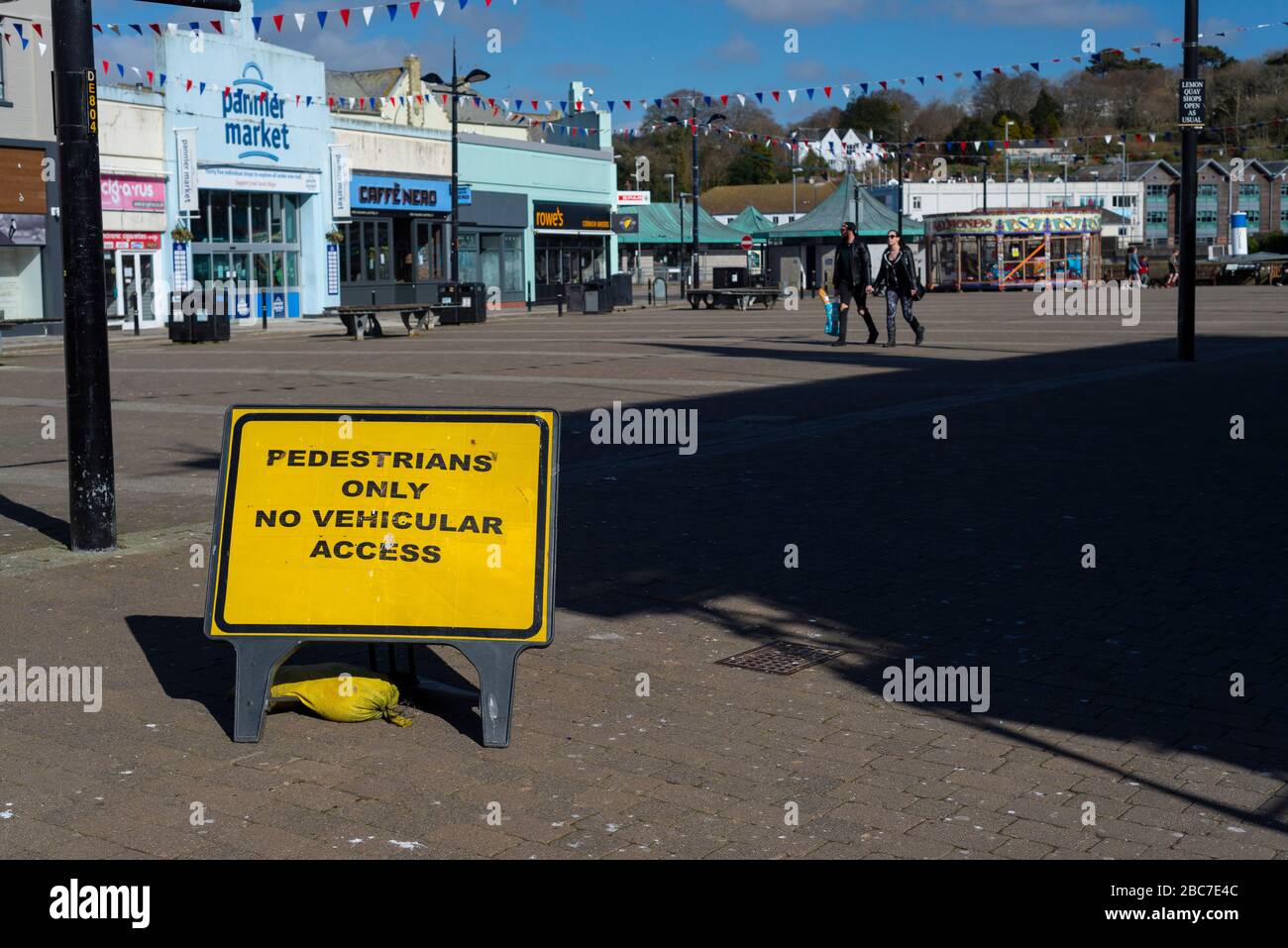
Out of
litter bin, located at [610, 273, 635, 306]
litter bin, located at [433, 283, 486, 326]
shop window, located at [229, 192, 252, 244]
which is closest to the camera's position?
litter bin, located at [433, 283, 486, 326]

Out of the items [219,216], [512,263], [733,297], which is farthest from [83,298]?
[512,263]

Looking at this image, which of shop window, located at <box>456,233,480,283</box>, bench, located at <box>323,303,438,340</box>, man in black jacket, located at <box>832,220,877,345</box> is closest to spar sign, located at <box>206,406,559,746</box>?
man in black jacket, located at <box>832,220,877,345</box>

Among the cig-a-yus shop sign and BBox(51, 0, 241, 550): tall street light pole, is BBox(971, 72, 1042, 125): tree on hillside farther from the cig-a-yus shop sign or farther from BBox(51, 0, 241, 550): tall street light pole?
BBox(51, 0, 241, 550): tall street light pole

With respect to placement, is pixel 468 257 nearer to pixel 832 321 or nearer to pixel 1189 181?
pixel 832 321

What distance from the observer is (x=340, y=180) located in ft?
145

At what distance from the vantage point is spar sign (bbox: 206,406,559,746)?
5.39m

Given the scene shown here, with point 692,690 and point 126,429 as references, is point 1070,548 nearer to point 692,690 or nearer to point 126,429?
point 692,690

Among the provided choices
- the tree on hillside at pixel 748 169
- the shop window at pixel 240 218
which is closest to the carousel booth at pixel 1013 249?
the shop window at pixel 240 218

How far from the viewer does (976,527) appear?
8898 mm

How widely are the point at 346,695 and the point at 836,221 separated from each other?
58680mm

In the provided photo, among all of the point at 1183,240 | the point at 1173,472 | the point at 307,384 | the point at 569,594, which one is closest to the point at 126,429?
the point at 307,384

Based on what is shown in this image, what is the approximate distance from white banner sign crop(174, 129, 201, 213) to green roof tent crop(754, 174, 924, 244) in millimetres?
28037

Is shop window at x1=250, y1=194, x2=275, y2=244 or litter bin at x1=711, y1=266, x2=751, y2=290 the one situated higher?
shop window at x1=250, y1=194, x2=275, y2=244
